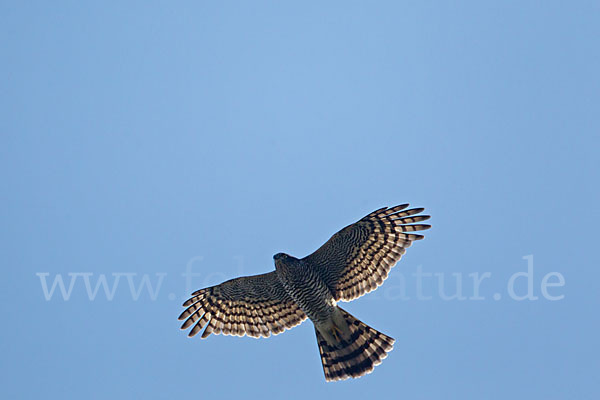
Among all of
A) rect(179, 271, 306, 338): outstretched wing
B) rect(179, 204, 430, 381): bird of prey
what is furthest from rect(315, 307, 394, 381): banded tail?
rect(179, 271, 306, 338): outstretched wing

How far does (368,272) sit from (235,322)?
10.6ft

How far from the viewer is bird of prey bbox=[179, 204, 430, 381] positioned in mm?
15180

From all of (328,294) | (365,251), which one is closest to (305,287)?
(328,294)

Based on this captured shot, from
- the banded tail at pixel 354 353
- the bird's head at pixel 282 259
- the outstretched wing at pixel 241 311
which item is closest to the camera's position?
the bird's head at pixel 282 259

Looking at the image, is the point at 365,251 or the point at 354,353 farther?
the point at 354,353

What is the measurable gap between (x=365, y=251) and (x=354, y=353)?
7.43 ft

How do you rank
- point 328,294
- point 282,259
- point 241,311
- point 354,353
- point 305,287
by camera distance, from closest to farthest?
point 282,259 < point 305,287 < point 328,294 < point 354,353 < point 241,311

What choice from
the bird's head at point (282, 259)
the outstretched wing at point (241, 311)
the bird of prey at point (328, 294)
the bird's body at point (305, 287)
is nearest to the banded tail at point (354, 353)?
the bird of prey at point (328, 294)

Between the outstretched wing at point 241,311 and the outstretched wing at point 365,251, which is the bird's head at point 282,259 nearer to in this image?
the outstretched wing at point 365,251

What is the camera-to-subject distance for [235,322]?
16.2m

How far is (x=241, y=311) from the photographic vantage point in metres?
16.2

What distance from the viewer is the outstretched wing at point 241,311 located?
15977 millimetres

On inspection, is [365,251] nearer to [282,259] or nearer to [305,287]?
[305,287]

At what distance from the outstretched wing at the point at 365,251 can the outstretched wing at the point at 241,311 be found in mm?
1136
